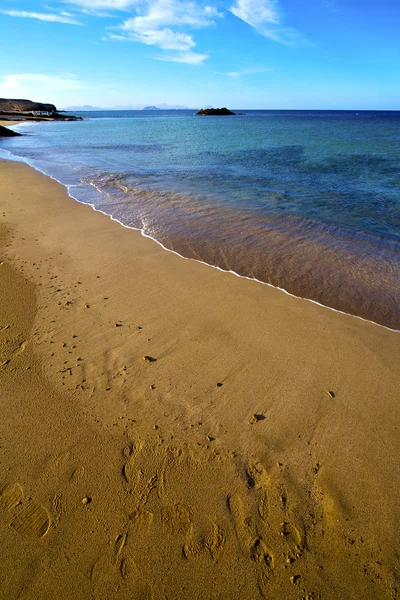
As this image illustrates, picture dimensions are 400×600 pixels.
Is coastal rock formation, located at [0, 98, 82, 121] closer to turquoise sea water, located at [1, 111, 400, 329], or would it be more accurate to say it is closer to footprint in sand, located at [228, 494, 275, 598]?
turquoise sea water, located at [1, 111, 400, 329]

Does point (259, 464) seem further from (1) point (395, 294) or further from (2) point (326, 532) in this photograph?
(1) point (395, 294)

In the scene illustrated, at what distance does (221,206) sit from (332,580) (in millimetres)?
10314

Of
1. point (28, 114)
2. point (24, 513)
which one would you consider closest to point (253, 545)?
point (24, 513)

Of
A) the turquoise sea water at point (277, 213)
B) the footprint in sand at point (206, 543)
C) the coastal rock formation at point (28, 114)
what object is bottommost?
the footprint in sand at point (206, 543)

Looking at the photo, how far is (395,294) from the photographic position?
5.99 metres

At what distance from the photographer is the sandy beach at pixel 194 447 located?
2326 mm

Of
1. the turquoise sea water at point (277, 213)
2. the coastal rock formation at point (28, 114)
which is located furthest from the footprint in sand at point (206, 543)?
the coastal rock formation at point (28, 114)

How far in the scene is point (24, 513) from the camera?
263cm

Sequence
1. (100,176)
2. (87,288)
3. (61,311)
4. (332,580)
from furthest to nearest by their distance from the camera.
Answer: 1. (100,176)
2. (87,288)
3. (61,311)
4. (332,580)

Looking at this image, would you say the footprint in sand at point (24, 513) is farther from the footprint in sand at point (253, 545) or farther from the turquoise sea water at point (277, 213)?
the turquoise sea water at point (277, 213)

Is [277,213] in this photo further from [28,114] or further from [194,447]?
[28,114]

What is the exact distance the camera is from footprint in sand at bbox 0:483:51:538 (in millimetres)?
2523

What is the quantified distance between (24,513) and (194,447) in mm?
1499

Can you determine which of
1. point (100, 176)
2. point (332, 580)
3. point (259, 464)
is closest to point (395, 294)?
point (259, 464)
